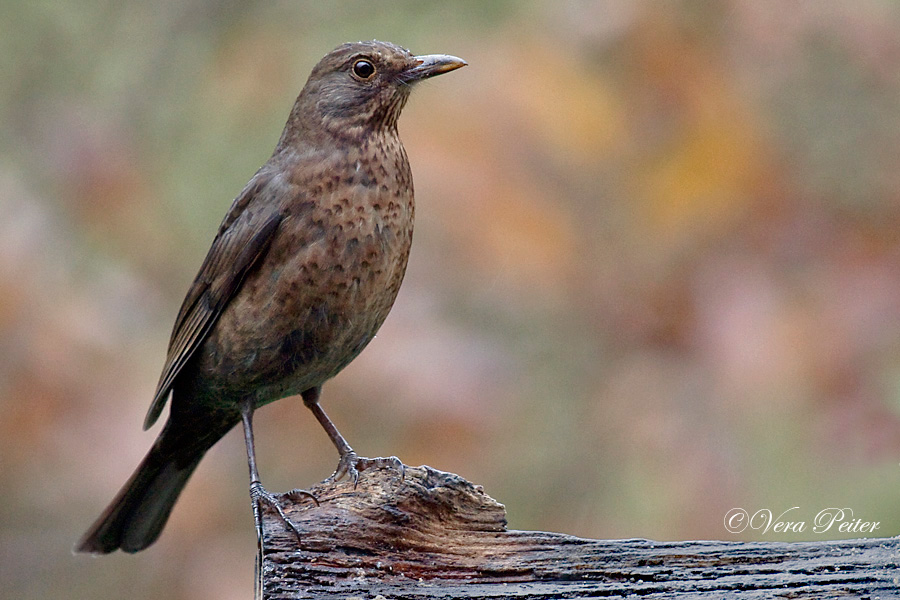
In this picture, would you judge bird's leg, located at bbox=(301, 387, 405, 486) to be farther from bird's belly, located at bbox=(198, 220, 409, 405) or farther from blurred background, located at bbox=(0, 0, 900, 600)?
blurred background, located at bbox=(0, 0, 900, 600)

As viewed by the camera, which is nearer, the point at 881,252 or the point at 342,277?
the point at 342,277

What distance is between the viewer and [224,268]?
154 inches

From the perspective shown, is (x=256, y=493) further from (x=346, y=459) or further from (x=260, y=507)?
(x=346, y=459)

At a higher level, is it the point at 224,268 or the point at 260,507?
the point at 224,268

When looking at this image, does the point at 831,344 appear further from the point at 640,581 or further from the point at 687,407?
the point at 640,581

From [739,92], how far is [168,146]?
2862 mm

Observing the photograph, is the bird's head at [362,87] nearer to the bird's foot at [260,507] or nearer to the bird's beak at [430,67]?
the bird's beak at [430,67]

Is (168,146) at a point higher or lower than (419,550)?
higher

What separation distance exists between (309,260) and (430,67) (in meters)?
→ 0.87

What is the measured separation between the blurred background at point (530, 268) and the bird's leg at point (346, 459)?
0.60 m

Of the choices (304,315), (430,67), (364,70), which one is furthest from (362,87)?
(304,315)

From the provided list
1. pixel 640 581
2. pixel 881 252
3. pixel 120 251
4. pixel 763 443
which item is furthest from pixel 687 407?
pixel 120 251

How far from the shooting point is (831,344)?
4754mm

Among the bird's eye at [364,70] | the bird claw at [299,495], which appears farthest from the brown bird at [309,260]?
the bird claw at [299,495]
